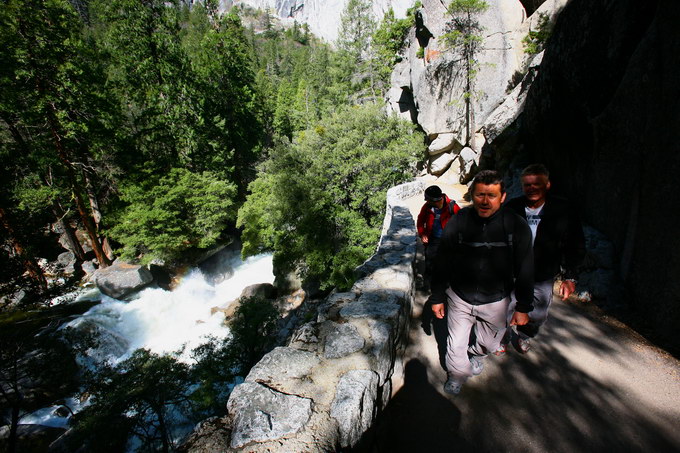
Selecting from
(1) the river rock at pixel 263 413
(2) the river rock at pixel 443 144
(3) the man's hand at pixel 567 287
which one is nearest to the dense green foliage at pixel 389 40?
(2) the river rock at pixel 443 144

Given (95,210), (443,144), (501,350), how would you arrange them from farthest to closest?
(443,144) → (95,210) → (501,350)

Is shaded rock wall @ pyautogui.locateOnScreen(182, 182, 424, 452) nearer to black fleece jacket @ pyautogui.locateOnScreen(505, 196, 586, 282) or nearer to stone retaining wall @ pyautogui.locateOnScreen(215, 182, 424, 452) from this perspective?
stone retaining wall @ pyautogui.locateOnScreen(215, 182, 424, 452)

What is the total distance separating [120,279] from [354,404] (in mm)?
15724

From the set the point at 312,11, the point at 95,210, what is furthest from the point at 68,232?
the point at 312,11

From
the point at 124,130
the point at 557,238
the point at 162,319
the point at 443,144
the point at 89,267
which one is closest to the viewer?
the point at 557,238

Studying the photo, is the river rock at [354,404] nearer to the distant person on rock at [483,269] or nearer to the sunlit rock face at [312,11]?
the distant person on rock at [483,269]

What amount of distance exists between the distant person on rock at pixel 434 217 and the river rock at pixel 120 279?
49.4 ft

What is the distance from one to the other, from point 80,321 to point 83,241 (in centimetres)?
807

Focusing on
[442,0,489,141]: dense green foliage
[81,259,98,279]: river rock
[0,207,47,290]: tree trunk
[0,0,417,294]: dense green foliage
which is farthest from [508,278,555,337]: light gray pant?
[81,259,98,279]: river rock

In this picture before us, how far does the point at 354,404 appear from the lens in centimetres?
178

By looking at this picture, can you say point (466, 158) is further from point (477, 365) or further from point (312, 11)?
point (312, 11)

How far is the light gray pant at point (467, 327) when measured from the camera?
2.27m

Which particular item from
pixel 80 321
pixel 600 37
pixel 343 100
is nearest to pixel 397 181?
pixel 600 37

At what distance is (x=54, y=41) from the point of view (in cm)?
1126
